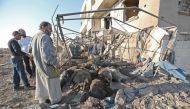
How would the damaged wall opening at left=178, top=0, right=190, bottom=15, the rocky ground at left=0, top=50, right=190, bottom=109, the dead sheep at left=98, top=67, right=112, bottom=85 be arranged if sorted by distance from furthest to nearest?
the damaged wall opening at left=178, top=0, right=190, bottom=15 < the dead sheep at left=98, top=67, right=112, bottom=85 < the rocky ground at left=0, top=50, right=190, bottom=109

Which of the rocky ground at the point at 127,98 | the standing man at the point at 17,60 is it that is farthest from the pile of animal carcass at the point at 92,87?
the standing man at the point at 17,60

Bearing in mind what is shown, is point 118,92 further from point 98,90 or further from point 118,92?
point 98,90

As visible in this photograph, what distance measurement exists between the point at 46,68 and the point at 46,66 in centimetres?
4

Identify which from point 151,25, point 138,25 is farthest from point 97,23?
point 151,25

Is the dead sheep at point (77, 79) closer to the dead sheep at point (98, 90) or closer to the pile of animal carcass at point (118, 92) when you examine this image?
the pile of animal carcass at point (118, 92)

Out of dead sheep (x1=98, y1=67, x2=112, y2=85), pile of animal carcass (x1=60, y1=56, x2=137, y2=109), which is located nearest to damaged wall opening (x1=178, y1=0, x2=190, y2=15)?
pile of animal carcass (x1=60, y1=56, x2=137, y2=109)

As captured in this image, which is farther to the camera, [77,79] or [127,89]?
[77,79]

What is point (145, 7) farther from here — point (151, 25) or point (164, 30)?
point (164, 30)

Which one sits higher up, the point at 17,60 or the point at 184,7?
the point at 184,7

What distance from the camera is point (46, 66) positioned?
15.8 feet

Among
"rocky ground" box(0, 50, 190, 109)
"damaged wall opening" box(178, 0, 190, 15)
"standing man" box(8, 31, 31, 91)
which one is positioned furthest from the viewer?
"damaged wall opening" box(178, 0, 190, 15)

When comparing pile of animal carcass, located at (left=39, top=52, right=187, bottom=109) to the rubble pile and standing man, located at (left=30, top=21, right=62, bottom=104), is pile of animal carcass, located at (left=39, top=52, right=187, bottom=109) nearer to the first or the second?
the rubble pile

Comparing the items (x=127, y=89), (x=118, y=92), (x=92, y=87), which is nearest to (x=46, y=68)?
(x=92, y=87)

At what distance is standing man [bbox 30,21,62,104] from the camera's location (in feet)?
15.4
